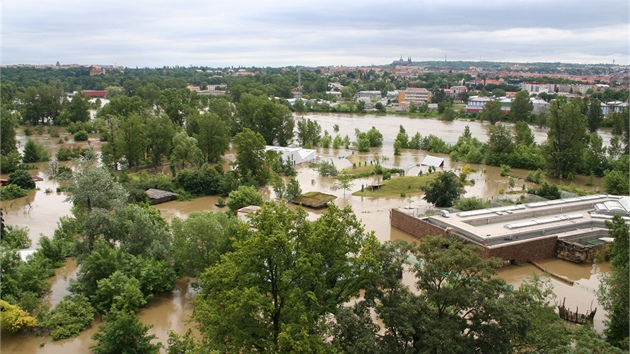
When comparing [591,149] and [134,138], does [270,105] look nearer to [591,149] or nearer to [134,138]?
[134,138]

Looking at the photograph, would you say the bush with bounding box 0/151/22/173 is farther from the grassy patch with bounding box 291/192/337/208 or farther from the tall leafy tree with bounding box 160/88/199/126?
the grassy patch with bounding box 291/192/337/208

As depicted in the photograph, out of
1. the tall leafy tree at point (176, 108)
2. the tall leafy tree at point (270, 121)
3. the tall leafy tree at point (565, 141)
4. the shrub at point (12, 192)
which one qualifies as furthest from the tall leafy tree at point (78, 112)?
the tall leafy tree at point (565, 141)

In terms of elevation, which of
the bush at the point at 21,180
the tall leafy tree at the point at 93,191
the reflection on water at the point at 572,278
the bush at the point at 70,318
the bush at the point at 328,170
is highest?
the tall leafy tree at the point at 93,191

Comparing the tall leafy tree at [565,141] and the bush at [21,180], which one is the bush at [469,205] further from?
the bush at [21,180]

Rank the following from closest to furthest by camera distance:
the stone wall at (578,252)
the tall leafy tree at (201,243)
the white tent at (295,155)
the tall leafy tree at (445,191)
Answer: the tall leafy tree at (201,243), the stone wall at (578,252), the tall leafy tree at (445,191), the white tent at (295,155)

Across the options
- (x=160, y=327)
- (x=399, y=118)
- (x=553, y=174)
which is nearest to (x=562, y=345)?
(x=160, y=327)

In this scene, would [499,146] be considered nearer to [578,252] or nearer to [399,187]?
[399,187]
